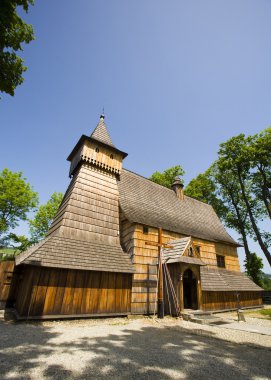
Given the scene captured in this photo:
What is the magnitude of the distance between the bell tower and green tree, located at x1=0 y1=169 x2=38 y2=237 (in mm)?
18329

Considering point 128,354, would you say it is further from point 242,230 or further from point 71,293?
point 242,230

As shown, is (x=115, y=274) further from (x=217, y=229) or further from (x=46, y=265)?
(x=217, y=229)

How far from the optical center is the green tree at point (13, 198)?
3069 cm

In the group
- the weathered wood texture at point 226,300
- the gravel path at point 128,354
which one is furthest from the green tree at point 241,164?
the gravel path at point 128,354

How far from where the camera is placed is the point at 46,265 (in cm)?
962

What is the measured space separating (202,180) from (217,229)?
15647mm

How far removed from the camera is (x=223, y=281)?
54.0 ft

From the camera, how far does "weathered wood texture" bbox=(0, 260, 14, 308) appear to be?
1182cm

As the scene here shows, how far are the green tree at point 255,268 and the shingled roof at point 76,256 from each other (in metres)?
20.5

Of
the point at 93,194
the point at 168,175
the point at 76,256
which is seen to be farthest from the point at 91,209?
the point at 168,175

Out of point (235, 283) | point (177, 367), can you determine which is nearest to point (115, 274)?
point (177, 367)

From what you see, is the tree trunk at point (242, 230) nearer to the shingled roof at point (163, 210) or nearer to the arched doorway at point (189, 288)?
the shingled roof at point (163, 210)

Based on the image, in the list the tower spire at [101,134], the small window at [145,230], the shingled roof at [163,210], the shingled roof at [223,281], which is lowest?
the shingled roof at [223,281]

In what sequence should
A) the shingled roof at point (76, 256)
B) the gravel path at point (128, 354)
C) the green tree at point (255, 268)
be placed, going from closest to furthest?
the gravel path at point (128, 354) → the shingled roof at point (76, 256) → the green tree at point (255, 268)
